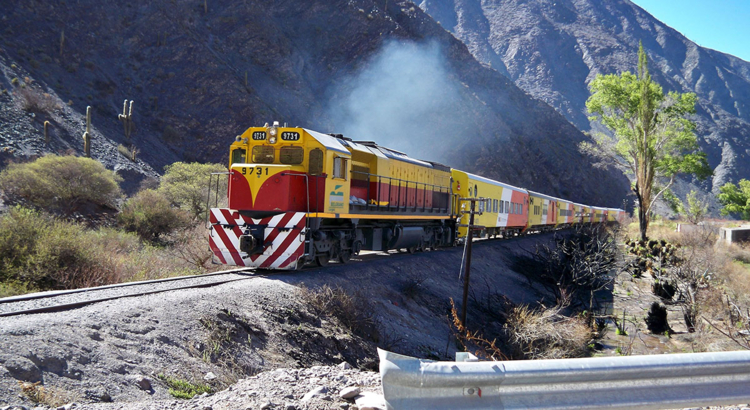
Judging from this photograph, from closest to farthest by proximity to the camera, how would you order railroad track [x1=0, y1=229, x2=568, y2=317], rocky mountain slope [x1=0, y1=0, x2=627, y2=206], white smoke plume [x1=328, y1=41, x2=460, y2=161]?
railroad track [x1=0, y1=229, x2=568, y2=317]
rocky mountain slope [x1=0, y1=0, x2=627, y2=206]
white smoke plume [x1=328, y1=41, x2=460, y2=161]

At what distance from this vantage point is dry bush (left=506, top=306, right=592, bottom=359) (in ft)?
39.3

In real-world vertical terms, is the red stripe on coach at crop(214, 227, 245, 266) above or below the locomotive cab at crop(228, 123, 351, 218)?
below

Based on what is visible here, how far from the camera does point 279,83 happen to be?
6041cm

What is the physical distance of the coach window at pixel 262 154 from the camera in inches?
528

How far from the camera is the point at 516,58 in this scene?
124125mm

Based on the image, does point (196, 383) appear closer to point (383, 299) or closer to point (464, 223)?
point (383, 299)

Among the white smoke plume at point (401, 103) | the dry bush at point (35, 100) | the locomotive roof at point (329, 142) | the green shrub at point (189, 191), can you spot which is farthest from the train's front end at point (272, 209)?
the white smoke plume at point (401, 103)

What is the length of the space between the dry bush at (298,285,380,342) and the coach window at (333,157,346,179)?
321cm

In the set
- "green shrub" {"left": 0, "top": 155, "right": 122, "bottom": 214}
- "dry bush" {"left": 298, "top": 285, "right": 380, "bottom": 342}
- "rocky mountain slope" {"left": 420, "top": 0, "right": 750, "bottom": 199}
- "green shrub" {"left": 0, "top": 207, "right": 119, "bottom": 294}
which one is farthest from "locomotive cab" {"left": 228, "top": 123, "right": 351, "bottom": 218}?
"rocky mountain slope" {"left": 420, "top": 0, "right": 750, "bottom": 199}

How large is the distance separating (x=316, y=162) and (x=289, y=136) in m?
1.05

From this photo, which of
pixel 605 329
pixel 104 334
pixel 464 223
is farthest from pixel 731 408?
pixel 464 223

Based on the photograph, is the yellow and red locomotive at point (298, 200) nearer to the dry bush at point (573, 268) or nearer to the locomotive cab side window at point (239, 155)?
the locomotive cab side window at point (239, 155)

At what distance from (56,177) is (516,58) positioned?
114 meters

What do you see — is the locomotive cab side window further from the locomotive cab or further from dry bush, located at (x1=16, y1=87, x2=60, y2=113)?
dry bush, located at (x1=16, y1=87, x2=60, y2=113)
